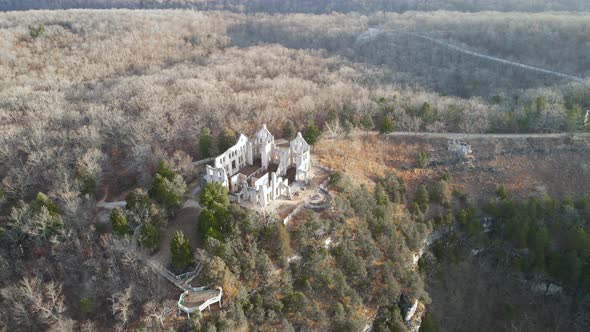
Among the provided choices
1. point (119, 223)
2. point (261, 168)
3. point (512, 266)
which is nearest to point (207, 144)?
point (261, 168)

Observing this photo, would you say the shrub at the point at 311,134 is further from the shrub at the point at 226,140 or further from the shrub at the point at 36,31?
the shrub at the point at 36,31

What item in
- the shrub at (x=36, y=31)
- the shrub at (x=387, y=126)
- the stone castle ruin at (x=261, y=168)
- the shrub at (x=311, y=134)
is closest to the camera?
the stone castle ruin at (x=261, y=168)

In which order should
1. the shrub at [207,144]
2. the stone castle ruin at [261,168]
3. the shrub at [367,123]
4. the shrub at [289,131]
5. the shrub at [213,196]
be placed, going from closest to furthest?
the shrub at [213,196] < the stone castle ruin at [261,168] < the shrub at [207,144] < the shrub at [289,131] < the shrub at [367,123]

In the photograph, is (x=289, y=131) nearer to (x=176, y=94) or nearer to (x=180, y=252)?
(x=180, y=252)

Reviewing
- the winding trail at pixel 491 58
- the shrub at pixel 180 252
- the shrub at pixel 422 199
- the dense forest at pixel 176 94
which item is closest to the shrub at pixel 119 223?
the shrub at pixel 180 252

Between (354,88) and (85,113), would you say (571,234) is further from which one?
(85,113)

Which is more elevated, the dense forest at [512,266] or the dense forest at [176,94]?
the dense forest at [176,94]

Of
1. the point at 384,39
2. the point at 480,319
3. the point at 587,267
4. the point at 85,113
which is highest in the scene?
the point at 384,39

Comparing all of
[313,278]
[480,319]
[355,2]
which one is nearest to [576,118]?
[480,319]

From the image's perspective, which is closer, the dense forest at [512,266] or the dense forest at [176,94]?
the dense forest at [512,266]
